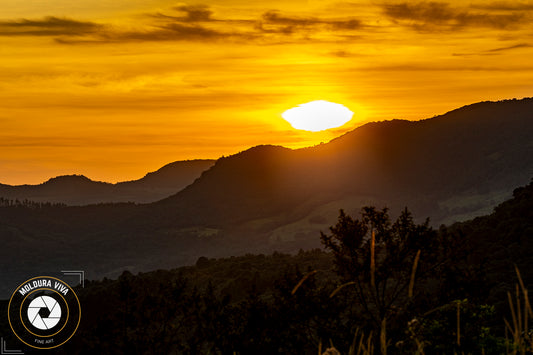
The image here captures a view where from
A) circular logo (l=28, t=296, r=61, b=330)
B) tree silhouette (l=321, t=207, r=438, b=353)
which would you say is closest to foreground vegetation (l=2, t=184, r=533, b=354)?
tree silhouette (l=321, t=207, r=438, b=353)

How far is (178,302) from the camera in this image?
76.7ft

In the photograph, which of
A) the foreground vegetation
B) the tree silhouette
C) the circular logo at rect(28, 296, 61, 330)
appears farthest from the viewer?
the circular logo at rect(28, 296, 61, 330)

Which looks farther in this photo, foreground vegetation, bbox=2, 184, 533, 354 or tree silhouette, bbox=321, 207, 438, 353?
tree silhouette, bbox=321, 207, 438, 353

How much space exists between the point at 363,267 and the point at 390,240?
1.39 metres

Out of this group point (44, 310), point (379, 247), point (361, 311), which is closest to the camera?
point (379, 247)

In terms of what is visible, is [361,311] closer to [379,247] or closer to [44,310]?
[379,247]

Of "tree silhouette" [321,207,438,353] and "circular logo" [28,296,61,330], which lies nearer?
"tree silhouette" [321,207,438,353]

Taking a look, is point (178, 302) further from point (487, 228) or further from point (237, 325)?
point (487, 228)

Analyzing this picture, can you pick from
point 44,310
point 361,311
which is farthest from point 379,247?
point 44,310

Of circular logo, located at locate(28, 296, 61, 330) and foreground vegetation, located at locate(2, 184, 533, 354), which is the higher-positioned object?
foreground vegetation, located at locate(2, 184, 533, 354)

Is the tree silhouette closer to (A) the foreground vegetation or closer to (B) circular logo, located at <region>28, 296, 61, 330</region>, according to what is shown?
A: (A) the foreground vegetation

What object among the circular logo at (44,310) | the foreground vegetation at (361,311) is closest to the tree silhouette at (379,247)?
the foreground vegetation at (361,311)

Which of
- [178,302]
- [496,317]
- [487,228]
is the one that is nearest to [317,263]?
[487,228]

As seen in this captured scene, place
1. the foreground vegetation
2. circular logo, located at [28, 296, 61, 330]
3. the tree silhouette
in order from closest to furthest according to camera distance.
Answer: the foreground vegetation, the tree silhouette, circular logo, located at [28, 296, 61, 330]
